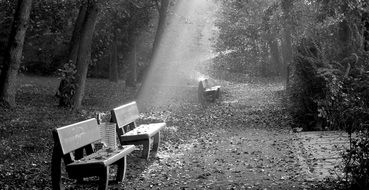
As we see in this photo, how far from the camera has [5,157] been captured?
26.6 ft

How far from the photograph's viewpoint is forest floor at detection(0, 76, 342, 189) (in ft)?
23.4

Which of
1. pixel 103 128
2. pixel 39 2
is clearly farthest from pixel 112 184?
pixel 39 2

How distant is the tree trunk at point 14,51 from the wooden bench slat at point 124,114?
15.2 ft

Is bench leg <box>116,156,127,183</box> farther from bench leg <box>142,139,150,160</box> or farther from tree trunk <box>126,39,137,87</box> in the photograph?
tree trunk <box>126,39,137,87</box>

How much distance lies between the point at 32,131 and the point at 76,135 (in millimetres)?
4240

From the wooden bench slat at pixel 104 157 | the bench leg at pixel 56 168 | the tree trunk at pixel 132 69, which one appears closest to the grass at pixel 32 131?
the bench leg at pixel 56 168

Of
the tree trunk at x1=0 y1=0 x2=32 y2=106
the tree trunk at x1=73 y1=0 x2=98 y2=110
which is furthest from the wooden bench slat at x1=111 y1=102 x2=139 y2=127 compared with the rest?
the tree trunk at x1=73 y1=0 x2=98 y2=110

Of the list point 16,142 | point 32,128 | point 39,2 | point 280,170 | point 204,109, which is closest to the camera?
point 280,170

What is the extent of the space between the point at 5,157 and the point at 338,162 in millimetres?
5402

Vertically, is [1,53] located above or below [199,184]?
above

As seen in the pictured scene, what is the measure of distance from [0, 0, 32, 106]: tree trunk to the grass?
1.69ft

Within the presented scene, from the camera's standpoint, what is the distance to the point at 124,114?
30.0 feet

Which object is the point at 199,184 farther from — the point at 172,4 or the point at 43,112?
the point at 172,4

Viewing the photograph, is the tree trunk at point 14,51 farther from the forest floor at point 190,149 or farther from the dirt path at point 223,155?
the dirt path at point 223,155
